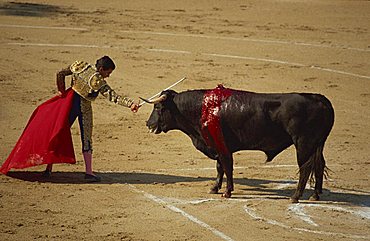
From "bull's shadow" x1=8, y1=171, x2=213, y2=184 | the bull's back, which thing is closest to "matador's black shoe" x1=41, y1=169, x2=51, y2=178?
"bull's shadow" x1=8, y1=171, x2=213, y2=184

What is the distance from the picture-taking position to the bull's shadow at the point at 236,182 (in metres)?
11.3

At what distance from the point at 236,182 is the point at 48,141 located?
224 centimetres

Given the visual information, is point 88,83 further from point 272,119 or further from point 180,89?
point 180,89

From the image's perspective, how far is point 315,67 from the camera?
18469 millimetres

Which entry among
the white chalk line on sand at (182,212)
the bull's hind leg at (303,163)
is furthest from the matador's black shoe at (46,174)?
the bull's hind leg at (303,163)

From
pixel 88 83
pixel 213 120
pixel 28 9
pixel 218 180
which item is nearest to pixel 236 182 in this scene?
pixel 218 180

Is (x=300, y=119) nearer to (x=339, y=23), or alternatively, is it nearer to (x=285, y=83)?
(x=285, y=83)

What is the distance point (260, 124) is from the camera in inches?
435

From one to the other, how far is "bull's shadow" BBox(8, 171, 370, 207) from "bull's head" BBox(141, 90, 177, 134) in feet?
2.34

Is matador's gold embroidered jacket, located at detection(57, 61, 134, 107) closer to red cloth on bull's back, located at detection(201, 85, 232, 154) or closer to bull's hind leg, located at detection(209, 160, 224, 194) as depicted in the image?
red cloth on bull's back, located at detection(201, 85, 232, 154)

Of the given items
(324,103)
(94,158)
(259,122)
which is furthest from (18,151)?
(324,103)

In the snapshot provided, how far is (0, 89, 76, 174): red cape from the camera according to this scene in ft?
38.3

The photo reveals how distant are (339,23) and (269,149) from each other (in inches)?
463

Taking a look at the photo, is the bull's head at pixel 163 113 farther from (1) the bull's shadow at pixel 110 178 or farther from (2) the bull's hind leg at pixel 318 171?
(2) the bull's hind leg at pixel 318 171
